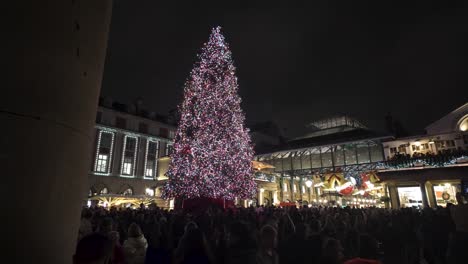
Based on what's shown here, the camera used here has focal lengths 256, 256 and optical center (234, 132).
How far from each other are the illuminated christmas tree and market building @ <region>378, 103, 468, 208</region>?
42.0 feet

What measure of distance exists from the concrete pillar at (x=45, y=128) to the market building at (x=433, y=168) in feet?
73.5

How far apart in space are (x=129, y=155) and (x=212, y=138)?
83.7ft

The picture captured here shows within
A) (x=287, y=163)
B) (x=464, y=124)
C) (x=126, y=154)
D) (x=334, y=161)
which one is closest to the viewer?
(x=464, y=124)

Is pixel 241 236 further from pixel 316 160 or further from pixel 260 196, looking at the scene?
pixel 316 160

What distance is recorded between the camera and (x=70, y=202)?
3008mm

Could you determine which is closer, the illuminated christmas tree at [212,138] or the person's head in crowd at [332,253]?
the person's head in crowd at [332,253]

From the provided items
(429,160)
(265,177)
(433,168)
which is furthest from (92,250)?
(265,177)

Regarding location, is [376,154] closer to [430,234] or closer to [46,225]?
[430,234]

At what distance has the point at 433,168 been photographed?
19.0 metres

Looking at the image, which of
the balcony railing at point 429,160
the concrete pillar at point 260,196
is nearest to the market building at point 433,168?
the balcony railing at point 429,160

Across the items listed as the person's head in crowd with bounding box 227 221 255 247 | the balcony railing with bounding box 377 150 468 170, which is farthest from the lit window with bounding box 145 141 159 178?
the person's head in crowd with bounding box 227 221 255 247

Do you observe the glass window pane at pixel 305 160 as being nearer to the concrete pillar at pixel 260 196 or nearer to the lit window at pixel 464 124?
the concrete pillar at pixel 260 196

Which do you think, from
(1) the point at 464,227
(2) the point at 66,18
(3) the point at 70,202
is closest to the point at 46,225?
(3) the point at 70,202

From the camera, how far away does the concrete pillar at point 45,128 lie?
251 centimetres
